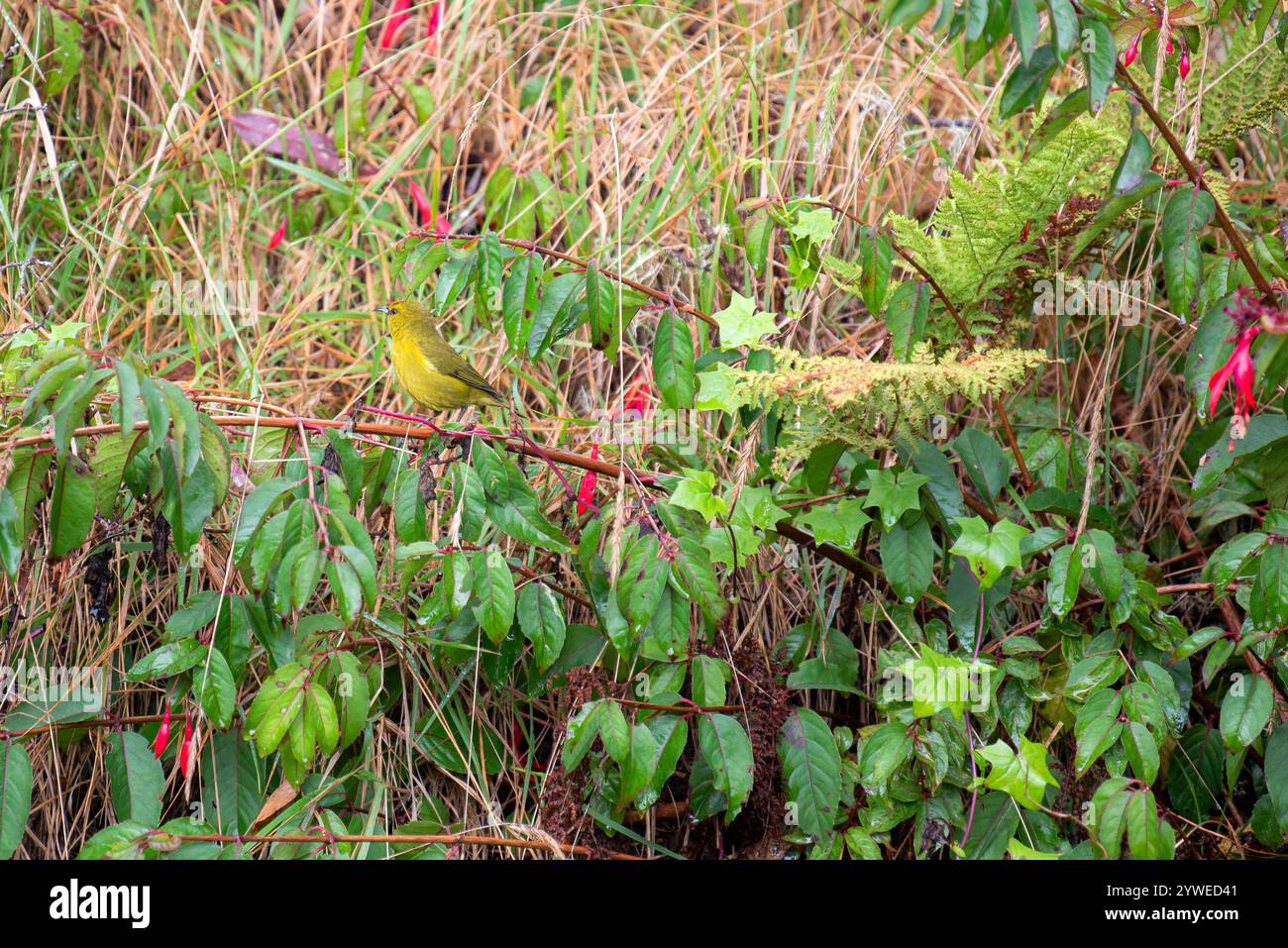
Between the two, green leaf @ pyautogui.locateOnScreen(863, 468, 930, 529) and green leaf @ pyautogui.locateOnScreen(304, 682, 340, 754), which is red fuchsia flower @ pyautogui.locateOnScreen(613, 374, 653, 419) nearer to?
green leaf @ pyautogui.locateOnScreen(863, 468, 930, 529)

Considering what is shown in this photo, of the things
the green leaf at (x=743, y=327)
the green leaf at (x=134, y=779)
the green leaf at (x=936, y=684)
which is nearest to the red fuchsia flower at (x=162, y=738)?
the green leaf at (x=134, y=779)

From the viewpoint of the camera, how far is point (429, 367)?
3.12 m

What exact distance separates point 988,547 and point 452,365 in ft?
4.71

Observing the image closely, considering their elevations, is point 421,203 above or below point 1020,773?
above

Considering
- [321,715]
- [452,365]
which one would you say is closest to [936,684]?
[321,715]

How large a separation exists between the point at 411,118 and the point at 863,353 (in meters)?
1.95

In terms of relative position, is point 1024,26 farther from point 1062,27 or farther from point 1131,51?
point 1131,51

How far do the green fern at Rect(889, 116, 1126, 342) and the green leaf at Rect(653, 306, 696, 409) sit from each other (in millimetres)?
506

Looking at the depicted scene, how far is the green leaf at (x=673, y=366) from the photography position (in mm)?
2492

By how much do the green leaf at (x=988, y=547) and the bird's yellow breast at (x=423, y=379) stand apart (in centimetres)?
140

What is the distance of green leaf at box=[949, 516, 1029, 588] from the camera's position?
236 cm

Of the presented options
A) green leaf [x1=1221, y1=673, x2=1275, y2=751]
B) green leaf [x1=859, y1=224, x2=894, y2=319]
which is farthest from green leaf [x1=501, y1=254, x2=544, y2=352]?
green leaf [x1=1221, y1=673, x2=1275, y2=751]

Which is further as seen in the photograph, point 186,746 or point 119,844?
point 186,746

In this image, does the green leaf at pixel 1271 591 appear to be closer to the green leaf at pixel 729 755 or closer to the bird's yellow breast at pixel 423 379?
the green leaf at pixel 729 755
